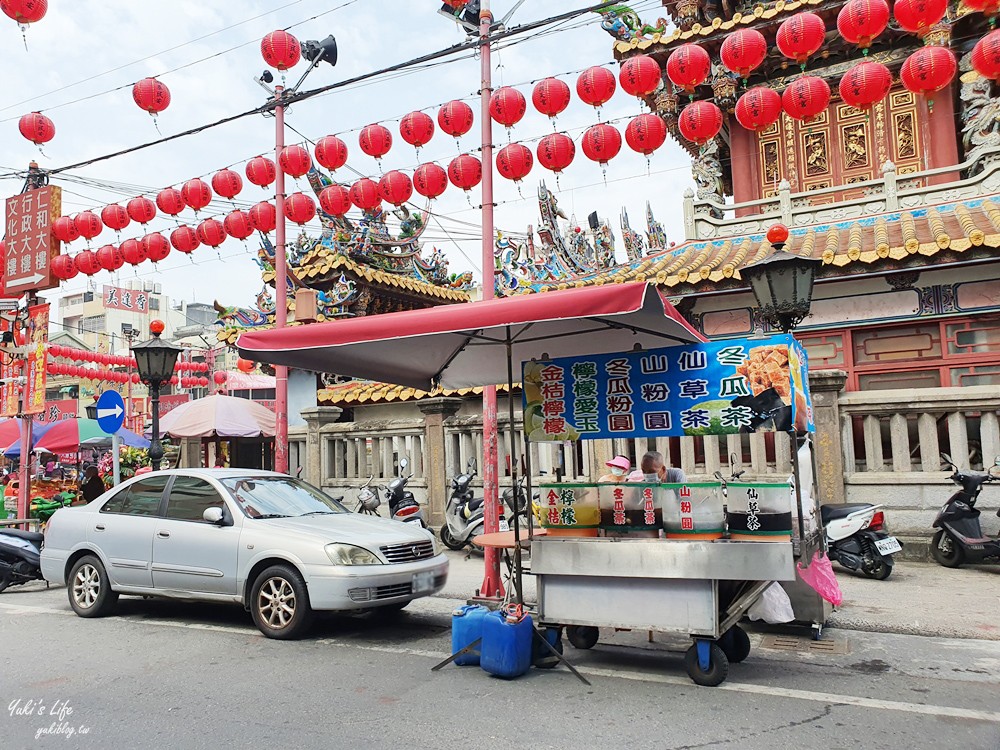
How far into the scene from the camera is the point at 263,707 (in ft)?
16.4

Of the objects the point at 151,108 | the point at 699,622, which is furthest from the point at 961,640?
the point at 151,108

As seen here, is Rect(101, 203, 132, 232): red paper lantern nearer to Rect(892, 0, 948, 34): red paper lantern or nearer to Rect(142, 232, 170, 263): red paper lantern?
Rect(142, 232, 170, 263): red paper lantern

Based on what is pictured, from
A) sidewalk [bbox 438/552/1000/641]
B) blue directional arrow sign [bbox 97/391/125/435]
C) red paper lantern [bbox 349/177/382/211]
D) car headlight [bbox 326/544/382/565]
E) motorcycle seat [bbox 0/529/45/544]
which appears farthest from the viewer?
red paper lantern [bbox 349/177/382/211]

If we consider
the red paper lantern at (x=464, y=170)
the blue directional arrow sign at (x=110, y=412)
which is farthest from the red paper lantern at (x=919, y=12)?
the blue directional arrow sign at (x=110, y=412)

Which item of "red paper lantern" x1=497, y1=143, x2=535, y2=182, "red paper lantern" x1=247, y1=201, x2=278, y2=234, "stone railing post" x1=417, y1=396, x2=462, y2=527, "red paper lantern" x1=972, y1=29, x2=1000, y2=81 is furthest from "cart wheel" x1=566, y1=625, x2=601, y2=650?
"red paper lantern" x1=247, y1=201, x2=278, y2=234

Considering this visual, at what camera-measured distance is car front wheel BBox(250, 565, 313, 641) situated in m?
6.74

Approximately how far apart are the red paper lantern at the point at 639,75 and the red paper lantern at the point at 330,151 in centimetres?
436

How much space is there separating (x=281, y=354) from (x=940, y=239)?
8739mm

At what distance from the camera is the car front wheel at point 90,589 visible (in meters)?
8.01

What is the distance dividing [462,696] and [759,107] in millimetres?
8192

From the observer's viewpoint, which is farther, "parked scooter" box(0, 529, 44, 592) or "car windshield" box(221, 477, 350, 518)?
"parked scooter" box(0, 529, 44, 592)

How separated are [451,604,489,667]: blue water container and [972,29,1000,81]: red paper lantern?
7.98 metres

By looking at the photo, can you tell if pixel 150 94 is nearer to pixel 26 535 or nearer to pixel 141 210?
pixel 141 210

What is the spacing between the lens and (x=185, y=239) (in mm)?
14320
